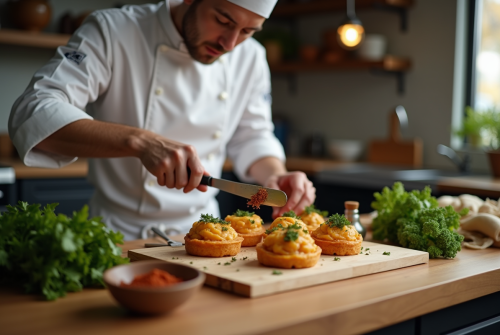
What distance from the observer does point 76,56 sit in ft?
6.13

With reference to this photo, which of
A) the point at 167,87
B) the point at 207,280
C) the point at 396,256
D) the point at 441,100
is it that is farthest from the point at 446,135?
the point at 207,280

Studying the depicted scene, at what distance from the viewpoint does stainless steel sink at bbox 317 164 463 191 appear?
3.19m

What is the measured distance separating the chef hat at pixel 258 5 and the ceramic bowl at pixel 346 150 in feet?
8.11

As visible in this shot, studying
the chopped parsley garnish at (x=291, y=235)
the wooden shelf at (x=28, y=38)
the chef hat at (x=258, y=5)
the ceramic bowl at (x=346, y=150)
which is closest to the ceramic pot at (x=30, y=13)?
the wooden shelf at (x=28, y=38)

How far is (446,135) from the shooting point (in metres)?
3.88

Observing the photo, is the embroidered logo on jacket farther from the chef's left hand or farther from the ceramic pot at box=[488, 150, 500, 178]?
the ceramic pot at box=[488, 150, 500, 178]

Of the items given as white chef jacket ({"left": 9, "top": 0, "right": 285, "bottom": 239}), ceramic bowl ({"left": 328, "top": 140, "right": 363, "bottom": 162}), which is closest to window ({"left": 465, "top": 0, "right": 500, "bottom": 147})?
ceramic bowl ({"left": 328, "top": 140, "right": 363, "bottom": 162})

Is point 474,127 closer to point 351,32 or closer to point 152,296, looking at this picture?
point 351,32

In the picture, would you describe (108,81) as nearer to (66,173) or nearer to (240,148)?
(240,148)

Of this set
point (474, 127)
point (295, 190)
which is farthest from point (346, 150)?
point (295, 190)

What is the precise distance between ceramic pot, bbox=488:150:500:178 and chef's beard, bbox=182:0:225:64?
2.06 meters

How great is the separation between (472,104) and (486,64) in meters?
0.28

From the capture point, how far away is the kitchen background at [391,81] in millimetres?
3830

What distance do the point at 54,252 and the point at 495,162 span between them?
9.43ft
